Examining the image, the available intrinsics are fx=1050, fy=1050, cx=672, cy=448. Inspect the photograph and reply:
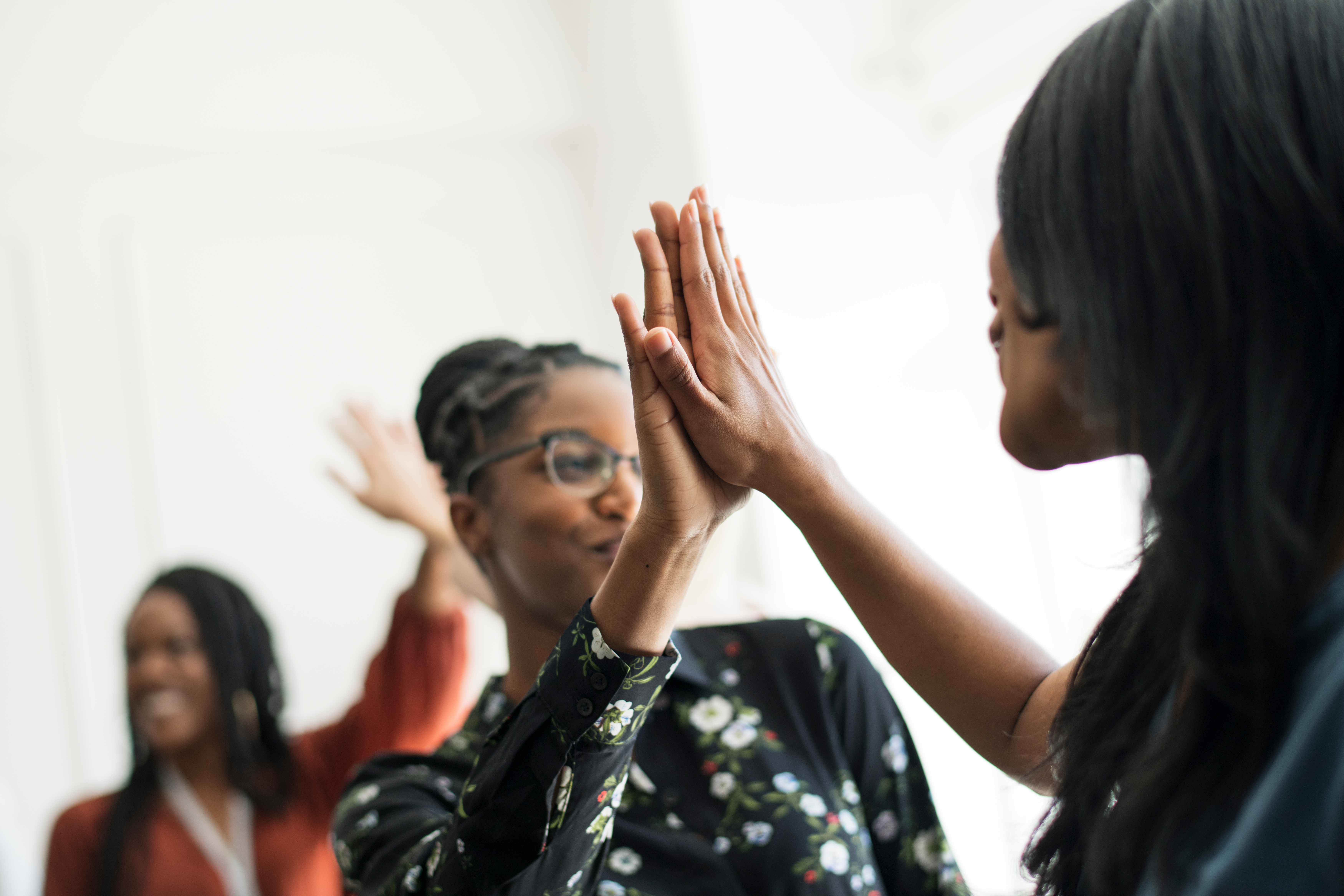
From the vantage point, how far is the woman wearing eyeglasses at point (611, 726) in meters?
0.77

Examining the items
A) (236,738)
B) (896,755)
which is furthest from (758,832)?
(236,738)

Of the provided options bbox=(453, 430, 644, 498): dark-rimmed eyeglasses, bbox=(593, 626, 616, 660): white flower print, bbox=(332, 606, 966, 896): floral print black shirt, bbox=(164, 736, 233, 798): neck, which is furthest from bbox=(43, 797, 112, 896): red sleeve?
bbox=(593, 626, 616, 660): white flower print

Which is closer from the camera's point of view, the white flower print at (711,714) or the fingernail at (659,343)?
the fingernail at (659,343)

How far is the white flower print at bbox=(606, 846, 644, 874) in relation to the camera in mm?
943

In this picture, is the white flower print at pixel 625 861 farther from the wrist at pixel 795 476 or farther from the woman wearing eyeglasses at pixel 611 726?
the wrist at pixel 795 476

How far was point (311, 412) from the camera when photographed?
8.82 ft

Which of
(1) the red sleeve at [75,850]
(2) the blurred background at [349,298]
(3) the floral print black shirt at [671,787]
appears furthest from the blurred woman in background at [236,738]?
(3) the floral print black shirt at [671,787]

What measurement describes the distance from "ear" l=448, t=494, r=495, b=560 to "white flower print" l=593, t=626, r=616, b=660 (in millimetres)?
423

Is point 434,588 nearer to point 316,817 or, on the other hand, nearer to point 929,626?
point 316,817

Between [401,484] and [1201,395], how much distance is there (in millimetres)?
1372

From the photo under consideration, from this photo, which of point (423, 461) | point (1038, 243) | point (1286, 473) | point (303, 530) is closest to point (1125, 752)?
point (1286, 473)

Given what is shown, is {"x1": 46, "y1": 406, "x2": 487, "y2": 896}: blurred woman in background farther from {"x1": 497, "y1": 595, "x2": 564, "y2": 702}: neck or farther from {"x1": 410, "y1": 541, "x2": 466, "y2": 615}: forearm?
{"x1": 497, "y1": 595, "x2": 564, "y2": 702}: neck

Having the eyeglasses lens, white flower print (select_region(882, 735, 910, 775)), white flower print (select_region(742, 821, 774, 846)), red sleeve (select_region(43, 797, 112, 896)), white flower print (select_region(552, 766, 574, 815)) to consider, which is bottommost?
red sleeve (select_region(43, 797, 112, 896))

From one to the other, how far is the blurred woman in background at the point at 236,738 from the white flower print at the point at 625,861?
874mm
